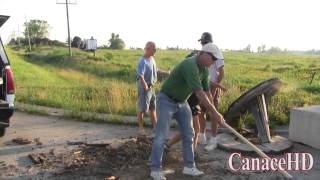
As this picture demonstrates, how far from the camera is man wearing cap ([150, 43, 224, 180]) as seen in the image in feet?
18.7

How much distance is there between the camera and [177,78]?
19.4ft

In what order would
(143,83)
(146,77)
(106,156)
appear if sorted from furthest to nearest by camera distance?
(146,77) → (143,83) → (106,156)

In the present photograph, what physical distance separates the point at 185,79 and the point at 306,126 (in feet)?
11.1

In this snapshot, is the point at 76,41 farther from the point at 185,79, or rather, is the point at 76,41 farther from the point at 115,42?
the point at 185,79

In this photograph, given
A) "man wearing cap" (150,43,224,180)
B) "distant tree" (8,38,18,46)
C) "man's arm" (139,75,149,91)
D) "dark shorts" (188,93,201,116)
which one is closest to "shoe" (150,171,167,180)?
"man wearing cap" (150,43,224,180)

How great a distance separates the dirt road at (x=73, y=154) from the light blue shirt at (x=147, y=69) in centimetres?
133

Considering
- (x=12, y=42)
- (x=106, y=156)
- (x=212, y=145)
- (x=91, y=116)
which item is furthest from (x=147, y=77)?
(x=12, y=42)

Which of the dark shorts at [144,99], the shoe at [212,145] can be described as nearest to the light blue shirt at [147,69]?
the dark shorts at [144,99]

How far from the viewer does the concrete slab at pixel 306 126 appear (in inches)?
315

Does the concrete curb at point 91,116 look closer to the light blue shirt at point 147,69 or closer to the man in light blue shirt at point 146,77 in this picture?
the man in light blue shirt at point 146,77

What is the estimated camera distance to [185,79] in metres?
5.83

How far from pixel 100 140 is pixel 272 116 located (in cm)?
401

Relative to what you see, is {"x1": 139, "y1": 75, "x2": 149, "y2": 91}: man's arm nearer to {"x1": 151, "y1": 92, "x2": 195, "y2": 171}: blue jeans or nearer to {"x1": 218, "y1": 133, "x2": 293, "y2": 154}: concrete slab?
{"x1": 218, "y1": 133, "x2": 293, "y2": 154}: concrete slab

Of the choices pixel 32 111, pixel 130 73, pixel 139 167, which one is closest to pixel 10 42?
pixel 130 73
